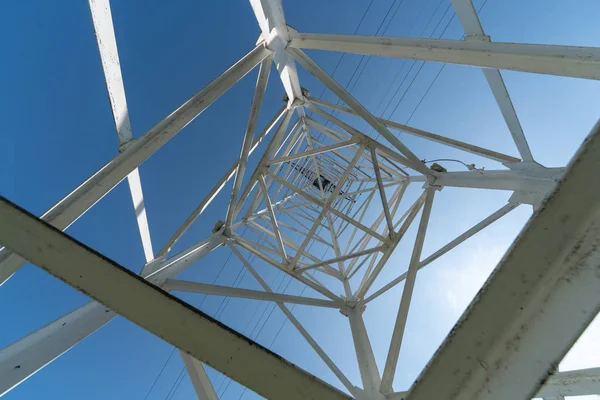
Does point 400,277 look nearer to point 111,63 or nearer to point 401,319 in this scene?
point 401,319

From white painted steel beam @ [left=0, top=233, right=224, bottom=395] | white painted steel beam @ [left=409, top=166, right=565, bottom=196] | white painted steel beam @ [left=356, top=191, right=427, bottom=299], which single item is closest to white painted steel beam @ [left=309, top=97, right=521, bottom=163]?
white painted steel beam @ [left=409, top=166, right=565, bottom=196]

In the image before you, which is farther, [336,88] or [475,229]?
[336,88]

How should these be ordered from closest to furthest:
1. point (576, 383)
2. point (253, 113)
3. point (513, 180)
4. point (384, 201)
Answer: point (576, 383) < point (513, 180) < point (253, 113) < point (384, 201)

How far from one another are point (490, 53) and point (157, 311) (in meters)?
2.51

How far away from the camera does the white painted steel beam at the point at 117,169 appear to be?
2.25 m

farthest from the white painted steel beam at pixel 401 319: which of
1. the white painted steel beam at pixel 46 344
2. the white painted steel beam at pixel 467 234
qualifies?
the white painted steel beam at pixel 46 344

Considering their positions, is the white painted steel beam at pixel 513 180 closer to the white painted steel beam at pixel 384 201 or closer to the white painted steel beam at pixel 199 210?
the white painted steel beam at pixel 384 201

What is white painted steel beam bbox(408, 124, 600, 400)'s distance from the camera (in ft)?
2.68

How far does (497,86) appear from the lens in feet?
10.6

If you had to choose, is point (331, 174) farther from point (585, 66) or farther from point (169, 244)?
point (585, 66)

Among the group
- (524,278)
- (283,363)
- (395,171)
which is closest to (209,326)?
(283,363)

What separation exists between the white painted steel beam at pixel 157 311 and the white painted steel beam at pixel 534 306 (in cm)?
36

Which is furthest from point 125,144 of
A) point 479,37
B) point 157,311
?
point 479,37

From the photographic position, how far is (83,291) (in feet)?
3.50
